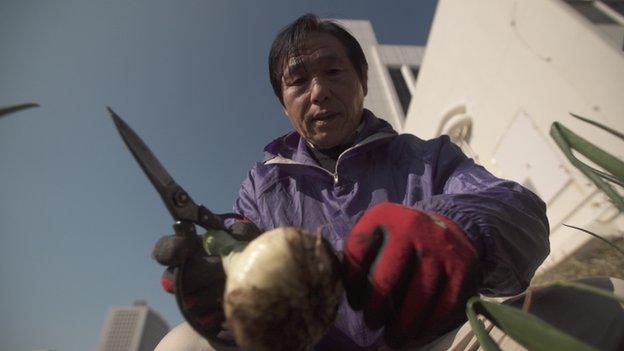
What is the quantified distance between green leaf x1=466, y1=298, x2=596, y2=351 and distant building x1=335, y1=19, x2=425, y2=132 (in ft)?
21.4

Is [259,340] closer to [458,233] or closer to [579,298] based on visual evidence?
[458,233]

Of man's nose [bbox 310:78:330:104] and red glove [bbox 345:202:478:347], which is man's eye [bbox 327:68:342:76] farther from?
red glove [bbox 345:202:478:347]

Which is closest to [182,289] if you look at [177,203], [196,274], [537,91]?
[196,274]

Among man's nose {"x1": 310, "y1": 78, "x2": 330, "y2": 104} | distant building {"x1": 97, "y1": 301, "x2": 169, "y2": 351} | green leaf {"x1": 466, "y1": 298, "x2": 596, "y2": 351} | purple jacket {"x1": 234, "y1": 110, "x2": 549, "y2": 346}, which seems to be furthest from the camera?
distant building {"x1": 97, "y1": 301, "x2": 169, "y2": 351}

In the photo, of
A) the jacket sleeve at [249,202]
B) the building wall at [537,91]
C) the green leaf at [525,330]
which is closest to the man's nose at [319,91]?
the jacket sleeve at [249,202]

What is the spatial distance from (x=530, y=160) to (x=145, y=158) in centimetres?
358

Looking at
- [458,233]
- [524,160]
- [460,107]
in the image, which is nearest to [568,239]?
[524,160]

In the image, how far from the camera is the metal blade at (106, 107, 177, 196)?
605 mm

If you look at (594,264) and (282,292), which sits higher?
(282,292)

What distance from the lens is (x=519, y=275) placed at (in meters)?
0.66

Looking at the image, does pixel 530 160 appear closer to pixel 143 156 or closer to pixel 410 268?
pixel 410 268

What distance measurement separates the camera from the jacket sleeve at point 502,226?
22.8 inches

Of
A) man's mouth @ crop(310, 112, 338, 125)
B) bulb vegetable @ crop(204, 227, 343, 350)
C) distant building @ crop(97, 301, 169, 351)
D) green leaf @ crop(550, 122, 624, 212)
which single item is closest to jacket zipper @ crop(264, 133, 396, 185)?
man's mouth @ crop(310, 112, 338, 125)

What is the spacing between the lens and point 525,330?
1.20ft
